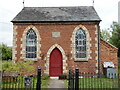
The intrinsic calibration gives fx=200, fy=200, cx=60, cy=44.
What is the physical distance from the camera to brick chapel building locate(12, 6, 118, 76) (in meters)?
18.5

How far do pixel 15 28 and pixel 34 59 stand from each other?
3448mm

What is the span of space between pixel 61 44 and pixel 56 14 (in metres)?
3.22

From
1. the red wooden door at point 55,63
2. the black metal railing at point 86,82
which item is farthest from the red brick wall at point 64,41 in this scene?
the black metal railing at point 86,82

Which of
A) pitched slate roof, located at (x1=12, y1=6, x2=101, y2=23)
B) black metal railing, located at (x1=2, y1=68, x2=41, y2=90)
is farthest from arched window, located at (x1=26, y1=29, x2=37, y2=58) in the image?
black metal railing, located at (x1=2, y1=68, x2=41, y2=90)

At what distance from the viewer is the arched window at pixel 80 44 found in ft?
61.4

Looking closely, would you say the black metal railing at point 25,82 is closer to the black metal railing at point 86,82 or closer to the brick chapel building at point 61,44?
the black metal railing at point 86,82

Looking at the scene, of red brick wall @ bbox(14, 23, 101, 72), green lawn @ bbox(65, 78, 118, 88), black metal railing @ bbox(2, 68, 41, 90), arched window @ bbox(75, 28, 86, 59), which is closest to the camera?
black metal railing @ bbox(2, 68, 41, 90)

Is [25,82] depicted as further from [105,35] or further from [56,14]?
[105,35]

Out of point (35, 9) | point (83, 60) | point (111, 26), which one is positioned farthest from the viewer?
point (111, 26)

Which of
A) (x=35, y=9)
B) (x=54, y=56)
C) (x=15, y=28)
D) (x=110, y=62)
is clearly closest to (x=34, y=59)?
(x=54, y=56)

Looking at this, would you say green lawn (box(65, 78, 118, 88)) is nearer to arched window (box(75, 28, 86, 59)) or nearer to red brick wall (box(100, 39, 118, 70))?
arched window (box(75, 28, 86, 59))

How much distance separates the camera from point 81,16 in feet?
63.1

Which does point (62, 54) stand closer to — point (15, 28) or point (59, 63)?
point (59, 63)

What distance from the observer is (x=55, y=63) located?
18.9 meters
